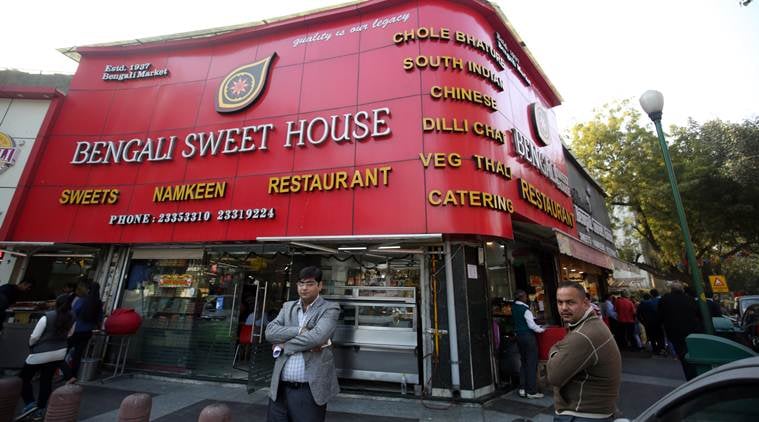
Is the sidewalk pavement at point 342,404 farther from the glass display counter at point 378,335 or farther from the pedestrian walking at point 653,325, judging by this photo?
the pedestrian walking at point 653,325

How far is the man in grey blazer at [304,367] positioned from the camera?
9.62 ft

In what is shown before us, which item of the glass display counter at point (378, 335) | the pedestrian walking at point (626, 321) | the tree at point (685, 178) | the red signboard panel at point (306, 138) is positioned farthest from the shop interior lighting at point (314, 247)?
the tree at point (685, 178)

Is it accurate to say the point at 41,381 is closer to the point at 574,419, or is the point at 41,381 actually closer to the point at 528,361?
the point at 574,419

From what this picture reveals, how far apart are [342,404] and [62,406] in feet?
12.3

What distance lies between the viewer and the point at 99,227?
838 cm

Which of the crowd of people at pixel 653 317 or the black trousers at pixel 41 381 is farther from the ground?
the crowd of people at pixel 653 317

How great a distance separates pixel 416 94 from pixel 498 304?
5123 millimetres

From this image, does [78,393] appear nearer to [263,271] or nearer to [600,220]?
[263,271]

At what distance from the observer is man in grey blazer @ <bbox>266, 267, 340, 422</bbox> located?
2.93m

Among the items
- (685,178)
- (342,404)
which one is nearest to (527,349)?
(342,404)

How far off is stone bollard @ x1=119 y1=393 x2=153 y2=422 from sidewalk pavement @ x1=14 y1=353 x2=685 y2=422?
2130mm

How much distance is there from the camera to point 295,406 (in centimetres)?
292

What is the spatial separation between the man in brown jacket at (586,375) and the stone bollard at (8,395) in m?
6.08

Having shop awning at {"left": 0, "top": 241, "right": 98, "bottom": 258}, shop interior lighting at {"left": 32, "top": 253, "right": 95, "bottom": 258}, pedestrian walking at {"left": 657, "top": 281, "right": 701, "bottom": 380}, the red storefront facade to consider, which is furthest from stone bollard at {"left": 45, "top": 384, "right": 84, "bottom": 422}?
pedestrian walking at {"left": 657, "top": 281, "right": 701, "bottom": 380}
